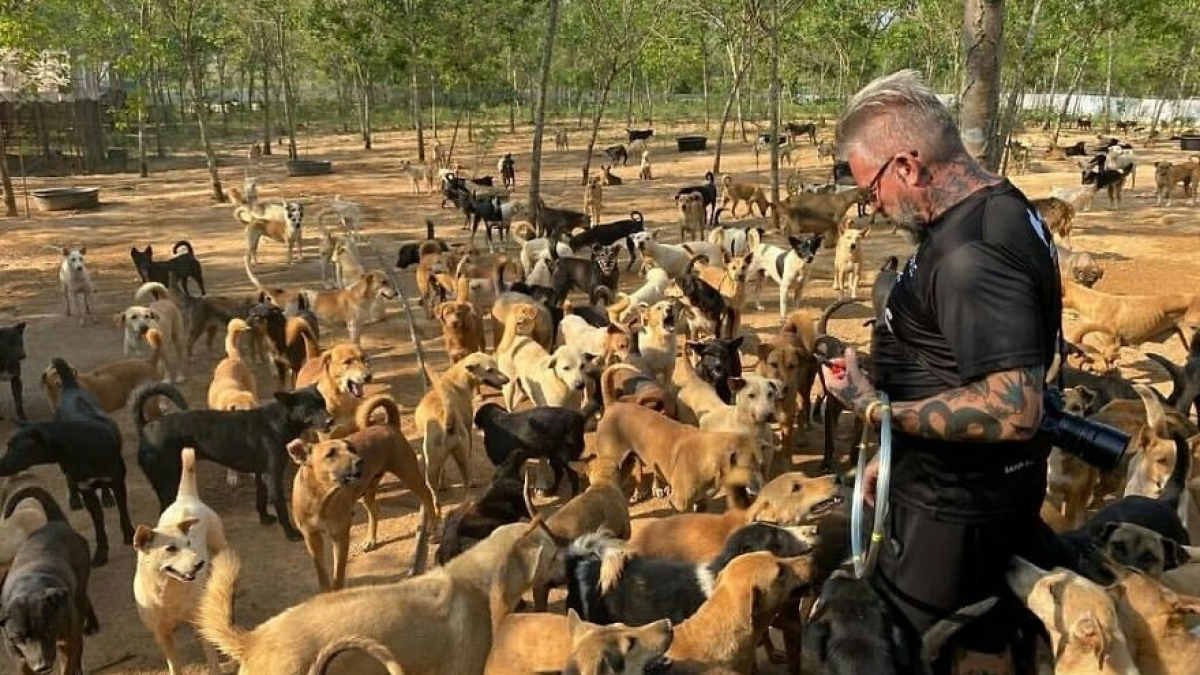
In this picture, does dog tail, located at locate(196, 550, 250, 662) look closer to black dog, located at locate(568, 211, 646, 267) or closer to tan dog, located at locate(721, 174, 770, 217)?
black dog, located at locate(568, 211, 646, 267)

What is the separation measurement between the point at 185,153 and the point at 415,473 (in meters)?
38.1

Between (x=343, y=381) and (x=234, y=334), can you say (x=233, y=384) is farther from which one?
(x=343, y=381)

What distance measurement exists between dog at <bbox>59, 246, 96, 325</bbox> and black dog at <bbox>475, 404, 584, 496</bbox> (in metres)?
8.80

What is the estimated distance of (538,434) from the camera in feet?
23.6

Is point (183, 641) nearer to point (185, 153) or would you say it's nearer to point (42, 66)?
point (42, 66)

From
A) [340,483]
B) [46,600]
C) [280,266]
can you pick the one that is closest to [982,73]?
[340,483]

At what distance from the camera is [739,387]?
7.36 meters

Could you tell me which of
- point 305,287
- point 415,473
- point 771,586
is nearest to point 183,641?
point 415,473

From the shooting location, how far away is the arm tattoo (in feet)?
6.86

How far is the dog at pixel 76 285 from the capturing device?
513 inches

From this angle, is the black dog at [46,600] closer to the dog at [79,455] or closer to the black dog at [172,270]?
the dog at [79,455]

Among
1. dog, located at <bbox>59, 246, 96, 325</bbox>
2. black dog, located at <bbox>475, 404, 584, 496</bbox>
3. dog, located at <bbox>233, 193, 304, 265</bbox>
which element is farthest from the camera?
dog, located at <bbox>233, 193, 304, 265</bbox>

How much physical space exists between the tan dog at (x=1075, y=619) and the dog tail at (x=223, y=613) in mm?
3159

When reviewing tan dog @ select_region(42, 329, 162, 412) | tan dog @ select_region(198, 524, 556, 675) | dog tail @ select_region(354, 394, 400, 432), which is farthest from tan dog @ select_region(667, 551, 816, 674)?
tan dog @ select_region(42, 329, 162, 412)
